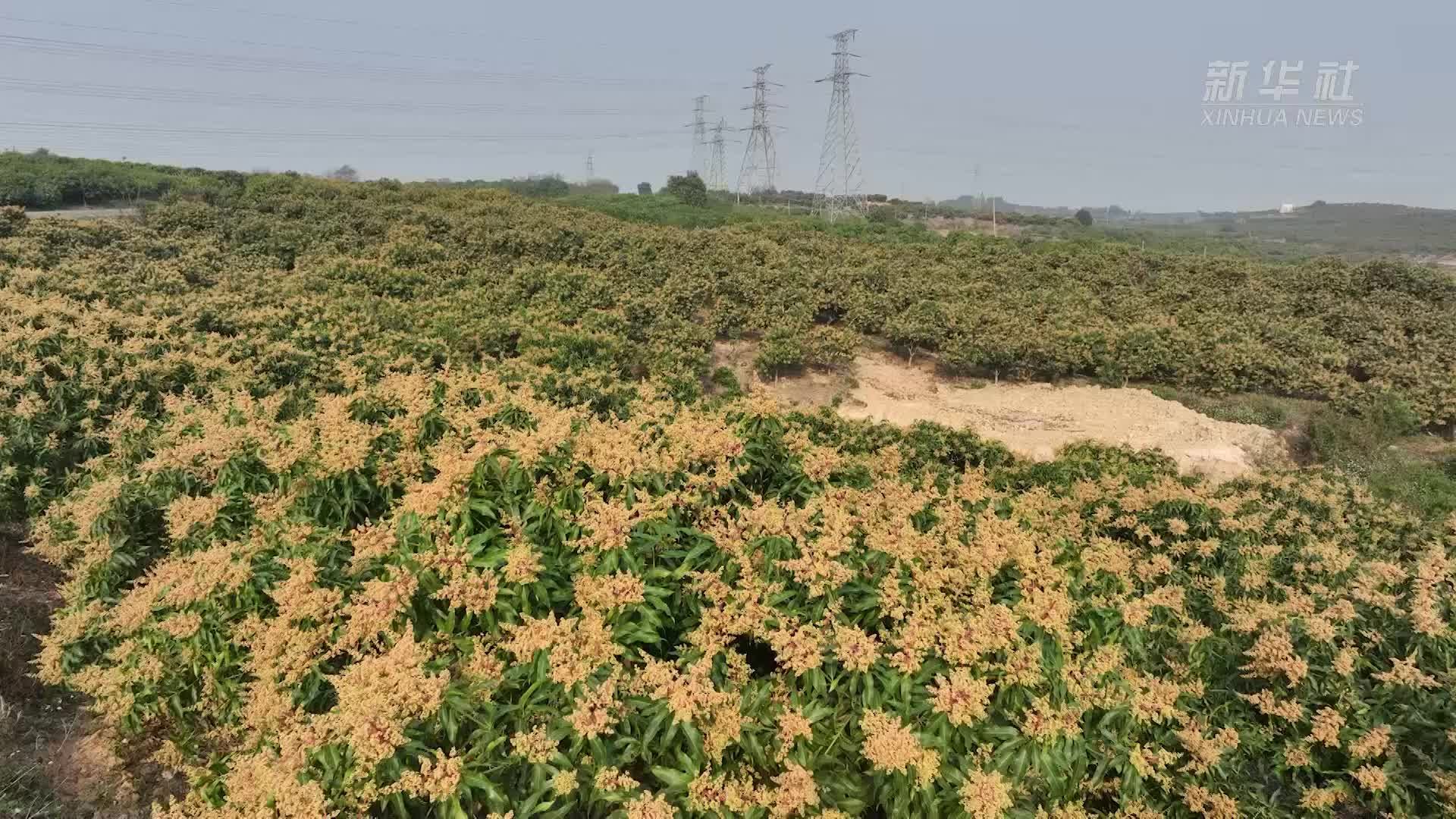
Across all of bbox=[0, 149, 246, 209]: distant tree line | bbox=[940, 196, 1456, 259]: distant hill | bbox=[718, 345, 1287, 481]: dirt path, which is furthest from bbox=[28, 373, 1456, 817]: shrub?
bbox=[940, 196, 1456, 259]: distant hill

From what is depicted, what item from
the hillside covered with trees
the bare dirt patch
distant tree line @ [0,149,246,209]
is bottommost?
the bare dirt patch

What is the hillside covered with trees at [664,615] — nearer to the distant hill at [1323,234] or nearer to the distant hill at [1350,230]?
the distant hill at [1323,234]

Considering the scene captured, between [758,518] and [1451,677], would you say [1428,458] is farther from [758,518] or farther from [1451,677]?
[758,518]

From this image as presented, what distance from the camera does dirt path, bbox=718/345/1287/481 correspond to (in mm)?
11289

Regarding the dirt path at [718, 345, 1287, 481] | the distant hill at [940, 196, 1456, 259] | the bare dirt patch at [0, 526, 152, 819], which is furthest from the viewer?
the distant hill at [940, 196, 1456, 259]

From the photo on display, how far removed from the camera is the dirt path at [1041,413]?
11289 mm

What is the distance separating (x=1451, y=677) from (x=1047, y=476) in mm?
4943

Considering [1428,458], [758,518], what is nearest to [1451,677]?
[758,518]

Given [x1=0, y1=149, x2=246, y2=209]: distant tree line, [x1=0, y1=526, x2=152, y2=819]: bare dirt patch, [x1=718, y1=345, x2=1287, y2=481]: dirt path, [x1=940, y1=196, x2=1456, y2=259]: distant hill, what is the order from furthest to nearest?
Result: [x1=940, y1=196, x2=1456, y2=259]: distant hill → [x1=0, y1=149, x2=246, y2=209]: distant tree line → [x1=718, y1=345, x2=1287, y2=481]: dirt path → [x1=0, y1=526, x2=152, y2=819]: bare dirt patch

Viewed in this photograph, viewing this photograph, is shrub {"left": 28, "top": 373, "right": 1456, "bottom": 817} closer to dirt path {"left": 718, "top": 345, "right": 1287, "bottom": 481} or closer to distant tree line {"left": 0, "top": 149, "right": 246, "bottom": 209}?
dirt path {"left": 718, "top": 345, "right": 1287, "bottom": 481}

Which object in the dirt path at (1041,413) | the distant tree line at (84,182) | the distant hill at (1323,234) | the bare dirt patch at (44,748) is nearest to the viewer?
the bare dirt patch at (44,748)

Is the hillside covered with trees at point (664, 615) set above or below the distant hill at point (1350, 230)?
below

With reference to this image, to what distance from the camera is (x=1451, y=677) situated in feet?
10.3

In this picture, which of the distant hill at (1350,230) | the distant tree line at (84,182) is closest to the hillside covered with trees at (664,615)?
the distant tree line at (84,182)
